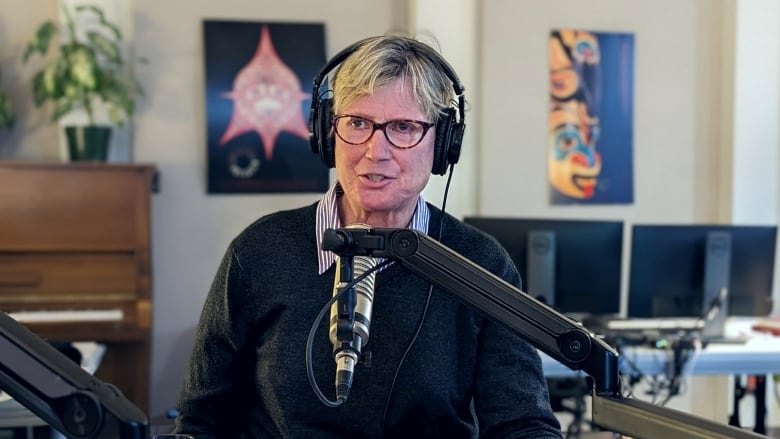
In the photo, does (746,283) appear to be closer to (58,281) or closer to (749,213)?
(749,213)

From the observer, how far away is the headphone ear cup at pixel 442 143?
1.29m

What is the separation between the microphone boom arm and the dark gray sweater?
1.57ft

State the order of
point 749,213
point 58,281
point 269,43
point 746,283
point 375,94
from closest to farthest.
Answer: point 375,94 → point 746,283 → point 58,281 → point 269,43 → point 749,213

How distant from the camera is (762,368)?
8.73 ft

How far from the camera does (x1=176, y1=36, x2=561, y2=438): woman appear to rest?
127cm

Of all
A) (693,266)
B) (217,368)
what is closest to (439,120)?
(217,368)

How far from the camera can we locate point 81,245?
327 centimetres

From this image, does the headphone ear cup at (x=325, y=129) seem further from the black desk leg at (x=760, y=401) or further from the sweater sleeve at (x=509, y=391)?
the black desk leg at (x=760, y=401)

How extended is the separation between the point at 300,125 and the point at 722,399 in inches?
95.6

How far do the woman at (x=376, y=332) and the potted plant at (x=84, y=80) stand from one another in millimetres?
2187

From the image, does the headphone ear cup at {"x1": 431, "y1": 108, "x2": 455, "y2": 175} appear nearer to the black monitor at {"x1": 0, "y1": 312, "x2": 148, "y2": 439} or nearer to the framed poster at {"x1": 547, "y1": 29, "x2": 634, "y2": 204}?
the black monitor at {"x1": 0, "y1": 312, "x2": 148, "y2": 439}

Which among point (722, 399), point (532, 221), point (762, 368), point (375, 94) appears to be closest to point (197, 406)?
point (375, 94)

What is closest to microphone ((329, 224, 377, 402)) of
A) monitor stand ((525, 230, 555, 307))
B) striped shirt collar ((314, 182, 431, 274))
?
striped shirt collar ((314, 182, 431, 274))

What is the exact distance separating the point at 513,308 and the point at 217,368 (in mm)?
695
